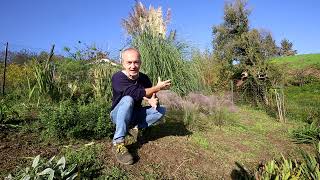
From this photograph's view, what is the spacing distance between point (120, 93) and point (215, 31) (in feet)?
62.8

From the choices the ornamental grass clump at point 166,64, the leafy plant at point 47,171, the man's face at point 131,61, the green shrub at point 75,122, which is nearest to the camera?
the leafy plant at point 47,171

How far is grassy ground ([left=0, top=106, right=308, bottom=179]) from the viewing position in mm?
3916

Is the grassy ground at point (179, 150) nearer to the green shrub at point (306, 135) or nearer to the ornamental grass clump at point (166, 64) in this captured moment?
the green shrub at point (306, 135)

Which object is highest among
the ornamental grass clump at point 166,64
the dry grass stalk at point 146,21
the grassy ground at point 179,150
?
the dry grass stalk at point 146,21

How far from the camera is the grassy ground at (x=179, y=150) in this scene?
12.8 ft

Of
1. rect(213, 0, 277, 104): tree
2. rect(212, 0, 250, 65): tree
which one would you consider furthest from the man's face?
rect(212, 0, 250, 65): tree

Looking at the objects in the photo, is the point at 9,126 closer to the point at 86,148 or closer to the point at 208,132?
the point at 86,148

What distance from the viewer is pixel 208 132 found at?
5941mm

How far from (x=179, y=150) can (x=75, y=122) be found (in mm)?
1381

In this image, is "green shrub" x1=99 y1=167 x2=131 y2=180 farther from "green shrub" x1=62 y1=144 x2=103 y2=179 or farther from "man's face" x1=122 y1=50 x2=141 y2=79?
"man's face" x1=122 y1=50 x2=141 y2=79

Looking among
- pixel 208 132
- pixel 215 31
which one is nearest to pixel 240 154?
pixel 208 132

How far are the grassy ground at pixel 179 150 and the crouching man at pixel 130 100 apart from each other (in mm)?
223

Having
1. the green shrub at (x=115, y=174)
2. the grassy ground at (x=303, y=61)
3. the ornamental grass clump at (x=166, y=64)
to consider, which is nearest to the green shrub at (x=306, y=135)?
the ornamental grass clump at (x=166, y=64)

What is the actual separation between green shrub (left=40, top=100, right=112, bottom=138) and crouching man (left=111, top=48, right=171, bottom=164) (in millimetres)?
273
